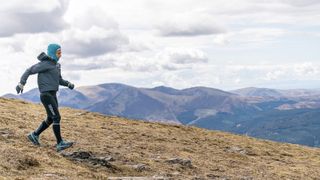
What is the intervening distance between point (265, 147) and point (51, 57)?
19063 mm

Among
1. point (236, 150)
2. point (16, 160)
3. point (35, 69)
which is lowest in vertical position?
point (236, 150)

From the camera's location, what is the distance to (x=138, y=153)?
2173 cm

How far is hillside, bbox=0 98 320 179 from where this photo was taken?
1605cm

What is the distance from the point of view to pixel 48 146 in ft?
65.5

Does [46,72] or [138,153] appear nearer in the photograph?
[46,72]

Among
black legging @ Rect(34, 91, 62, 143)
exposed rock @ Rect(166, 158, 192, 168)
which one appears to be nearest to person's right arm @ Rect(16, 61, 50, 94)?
black legging @ Rect(34, 91, 62, 143)

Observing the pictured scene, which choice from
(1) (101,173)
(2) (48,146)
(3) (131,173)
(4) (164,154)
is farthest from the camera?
(4) (164,154)

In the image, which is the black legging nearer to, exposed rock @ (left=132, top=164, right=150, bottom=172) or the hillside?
the hillside

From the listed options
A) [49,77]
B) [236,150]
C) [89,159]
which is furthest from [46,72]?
[236,150]

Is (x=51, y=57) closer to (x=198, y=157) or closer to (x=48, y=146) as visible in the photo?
(x=48, y=146)

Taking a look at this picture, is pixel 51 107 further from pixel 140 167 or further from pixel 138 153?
pixel 138 153

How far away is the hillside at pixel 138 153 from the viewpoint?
52.6ft

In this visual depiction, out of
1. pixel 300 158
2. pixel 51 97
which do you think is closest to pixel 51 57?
pixel 51 97

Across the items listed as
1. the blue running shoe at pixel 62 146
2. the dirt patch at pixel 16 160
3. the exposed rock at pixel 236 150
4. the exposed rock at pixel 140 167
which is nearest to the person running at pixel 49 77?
the blue running shoe at pixel 62 146
